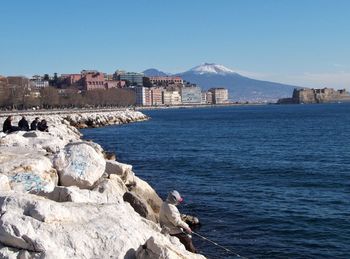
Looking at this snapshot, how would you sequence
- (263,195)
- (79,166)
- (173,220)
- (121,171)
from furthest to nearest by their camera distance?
1. (263,195)
2. (121,171)
3. (79,166)
4. (173,220)

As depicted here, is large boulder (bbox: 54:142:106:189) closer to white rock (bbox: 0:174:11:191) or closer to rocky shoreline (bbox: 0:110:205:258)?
rocky shoreline (bbox: 0:110:205:258)

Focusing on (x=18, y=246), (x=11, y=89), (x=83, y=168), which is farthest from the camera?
(x=11, y=89)

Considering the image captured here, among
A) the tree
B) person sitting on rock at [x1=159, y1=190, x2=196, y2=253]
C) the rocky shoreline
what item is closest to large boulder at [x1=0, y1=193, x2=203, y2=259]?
the rocky shoreline

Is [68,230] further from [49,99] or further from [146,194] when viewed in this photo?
[49,99]

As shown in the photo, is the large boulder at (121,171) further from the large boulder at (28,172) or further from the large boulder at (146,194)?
→ the large boulder at (28,172)

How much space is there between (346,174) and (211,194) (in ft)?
24.8

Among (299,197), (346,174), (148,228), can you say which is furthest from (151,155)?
(148,228)

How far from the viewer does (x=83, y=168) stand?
12.5 m

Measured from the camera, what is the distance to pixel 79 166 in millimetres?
12555

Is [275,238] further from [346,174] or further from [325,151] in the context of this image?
[325,151]

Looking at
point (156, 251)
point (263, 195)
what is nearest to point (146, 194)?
point (263, 195)

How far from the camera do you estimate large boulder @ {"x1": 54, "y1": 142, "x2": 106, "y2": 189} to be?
1229 centimetres

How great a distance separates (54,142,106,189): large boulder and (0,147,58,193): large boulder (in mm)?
228

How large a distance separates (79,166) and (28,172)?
4.57ft
